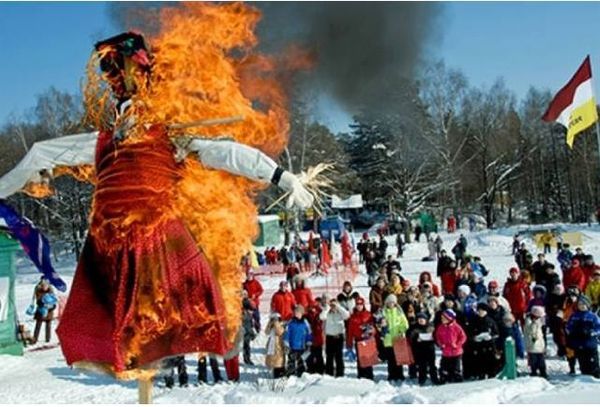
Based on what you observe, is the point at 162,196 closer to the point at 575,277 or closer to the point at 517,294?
the point at 517,294

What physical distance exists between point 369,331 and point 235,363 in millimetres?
2017

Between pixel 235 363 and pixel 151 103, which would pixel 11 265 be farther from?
pixel 151 103

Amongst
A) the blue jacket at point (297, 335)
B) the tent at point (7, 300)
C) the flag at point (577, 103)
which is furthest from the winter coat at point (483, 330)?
the tent at point (7, 300)

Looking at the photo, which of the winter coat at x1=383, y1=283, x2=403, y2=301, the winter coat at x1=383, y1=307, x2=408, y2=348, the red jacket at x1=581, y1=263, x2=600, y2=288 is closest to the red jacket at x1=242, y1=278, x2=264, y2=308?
the winter coat at x1=383, y1=283, x2=403, y2=301

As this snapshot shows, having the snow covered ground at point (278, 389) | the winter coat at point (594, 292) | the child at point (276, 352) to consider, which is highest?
the winter coat at point (594, 292)

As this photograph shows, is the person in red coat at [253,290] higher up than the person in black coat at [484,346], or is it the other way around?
the person in red coat at [253,290]

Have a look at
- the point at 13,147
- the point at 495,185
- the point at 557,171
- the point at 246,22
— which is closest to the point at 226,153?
the point at 246,22

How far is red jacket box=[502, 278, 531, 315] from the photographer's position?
11.9 m

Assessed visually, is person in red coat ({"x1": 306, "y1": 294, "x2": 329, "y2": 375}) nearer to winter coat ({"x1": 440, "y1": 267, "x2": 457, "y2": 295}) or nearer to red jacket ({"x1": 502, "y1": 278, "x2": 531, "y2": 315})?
red jacket ({"x1": 502, "y1": 278, "x2": 531, "y2": 315})

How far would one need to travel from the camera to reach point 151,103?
400cm

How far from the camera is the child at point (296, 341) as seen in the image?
1070 centimetres

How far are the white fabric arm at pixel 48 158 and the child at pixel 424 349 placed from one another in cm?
705

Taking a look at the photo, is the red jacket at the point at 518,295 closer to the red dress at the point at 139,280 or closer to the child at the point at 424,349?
the child at the point at 424,349

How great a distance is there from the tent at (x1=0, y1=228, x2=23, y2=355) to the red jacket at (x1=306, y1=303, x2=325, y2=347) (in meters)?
6.56
